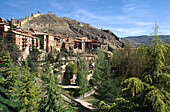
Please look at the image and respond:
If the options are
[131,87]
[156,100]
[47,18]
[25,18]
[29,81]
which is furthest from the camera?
[47,18]

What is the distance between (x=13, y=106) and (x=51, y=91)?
597cm

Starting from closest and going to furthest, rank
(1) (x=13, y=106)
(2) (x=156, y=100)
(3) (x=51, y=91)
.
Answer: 1. (2) (x=156, y=100)
2. (3) (x=51, y=91)
3. (1) (x=13, y=106)

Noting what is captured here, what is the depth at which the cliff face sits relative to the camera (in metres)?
85.2

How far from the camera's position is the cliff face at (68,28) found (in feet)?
279

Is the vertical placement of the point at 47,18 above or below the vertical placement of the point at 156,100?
above

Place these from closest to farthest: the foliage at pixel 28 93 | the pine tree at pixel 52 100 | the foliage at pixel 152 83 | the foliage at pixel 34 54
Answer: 1. the foliage at pixel 152 83
2. the pine tree at pixel 52 100
3. the foliage at pixel 28 93
4. the foliage at pixel 34 54

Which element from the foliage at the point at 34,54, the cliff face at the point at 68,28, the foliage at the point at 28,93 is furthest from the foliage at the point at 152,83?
the cliff face at the point at 68,28

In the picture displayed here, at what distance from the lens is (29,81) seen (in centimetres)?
844

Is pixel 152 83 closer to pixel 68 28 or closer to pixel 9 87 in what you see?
pixel 9 87

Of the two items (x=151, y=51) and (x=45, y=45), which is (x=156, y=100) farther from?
(x=45, y=45)

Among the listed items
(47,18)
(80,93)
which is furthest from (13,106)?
(47,18)

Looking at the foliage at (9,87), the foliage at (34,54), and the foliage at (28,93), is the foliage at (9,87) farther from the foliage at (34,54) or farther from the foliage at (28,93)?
the foliage at (34,54)

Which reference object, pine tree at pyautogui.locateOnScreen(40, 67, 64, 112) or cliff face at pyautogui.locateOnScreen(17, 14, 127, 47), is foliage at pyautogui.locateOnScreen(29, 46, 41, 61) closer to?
pine tree at pyautogui.locateOnScreen(40, 67, 64, 112)

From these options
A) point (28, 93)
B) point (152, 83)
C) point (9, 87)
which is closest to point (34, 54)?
point (9, 87)
